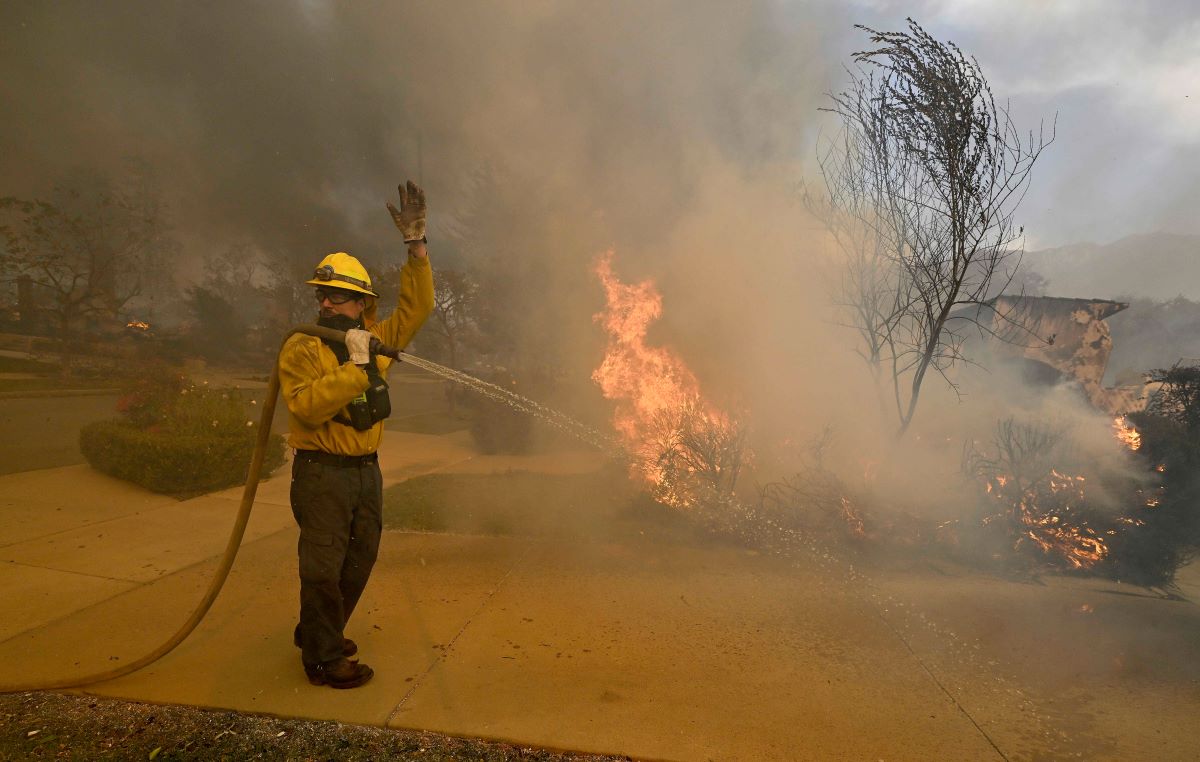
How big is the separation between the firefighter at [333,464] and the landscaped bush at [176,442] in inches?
151

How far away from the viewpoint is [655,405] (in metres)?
6.57

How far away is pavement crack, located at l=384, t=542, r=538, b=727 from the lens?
2434 mm

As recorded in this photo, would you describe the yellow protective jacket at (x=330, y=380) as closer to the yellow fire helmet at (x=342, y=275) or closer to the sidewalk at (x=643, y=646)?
the yellow fire helmet at (x=342, y=275)

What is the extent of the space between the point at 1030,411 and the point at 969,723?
6.03 m

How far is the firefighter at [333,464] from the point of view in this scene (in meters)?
2.42

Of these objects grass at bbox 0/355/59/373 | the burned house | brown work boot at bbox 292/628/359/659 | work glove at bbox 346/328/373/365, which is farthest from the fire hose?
grass at bbox 0/355/59/373

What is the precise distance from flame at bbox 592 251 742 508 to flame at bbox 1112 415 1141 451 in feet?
9.73

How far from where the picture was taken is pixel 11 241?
13523mm

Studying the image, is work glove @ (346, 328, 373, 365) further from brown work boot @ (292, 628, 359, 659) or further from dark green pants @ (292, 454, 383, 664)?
brown work boot @ (292, 628, 359, 659)

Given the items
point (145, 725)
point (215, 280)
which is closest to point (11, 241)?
point (215, 280)

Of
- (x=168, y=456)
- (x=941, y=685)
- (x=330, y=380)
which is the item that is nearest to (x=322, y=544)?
(x=330, y=380)

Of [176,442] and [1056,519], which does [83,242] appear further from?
[1056,519]

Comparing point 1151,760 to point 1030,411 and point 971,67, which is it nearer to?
point 971,67

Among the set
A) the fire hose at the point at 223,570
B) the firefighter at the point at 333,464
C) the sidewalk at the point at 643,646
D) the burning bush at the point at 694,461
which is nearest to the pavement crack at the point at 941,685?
the sidewalk at the point at 643,646
